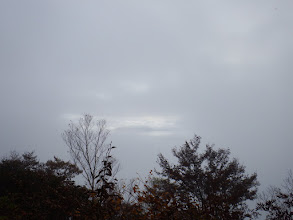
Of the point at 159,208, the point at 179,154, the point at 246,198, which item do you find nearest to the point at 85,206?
the point at 159,208

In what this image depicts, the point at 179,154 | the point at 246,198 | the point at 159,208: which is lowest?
the point at 246,198

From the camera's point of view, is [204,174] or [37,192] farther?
[204,174]

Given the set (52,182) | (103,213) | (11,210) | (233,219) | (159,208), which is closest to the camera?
(103,213)

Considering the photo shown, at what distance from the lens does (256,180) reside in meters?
17.6

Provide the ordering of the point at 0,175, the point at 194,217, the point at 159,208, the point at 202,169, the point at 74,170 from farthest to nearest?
the point at 74,170 < the point at 202,169 < the point at 0,175 < the point at 194,217 < the point at 159,208

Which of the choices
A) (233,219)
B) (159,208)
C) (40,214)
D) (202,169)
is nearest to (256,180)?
(202,169)

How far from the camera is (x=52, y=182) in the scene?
1160 centimetres

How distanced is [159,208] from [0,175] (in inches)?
476

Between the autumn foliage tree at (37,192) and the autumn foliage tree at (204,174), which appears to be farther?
the autumn foliage tree at (204,174)

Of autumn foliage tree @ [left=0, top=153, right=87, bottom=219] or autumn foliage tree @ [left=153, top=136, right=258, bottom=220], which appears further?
autumn foliage tree @ [left=153, top=136, right=258, bottom=220]

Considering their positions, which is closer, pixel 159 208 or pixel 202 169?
pixel 159 208

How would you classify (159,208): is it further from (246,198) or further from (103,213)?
(246,198)

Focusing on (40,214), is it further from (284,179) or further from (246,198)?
(284,179)

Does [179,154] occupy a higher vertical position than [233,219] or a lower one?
higher
